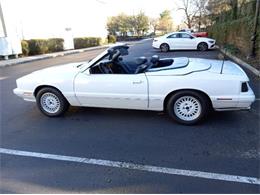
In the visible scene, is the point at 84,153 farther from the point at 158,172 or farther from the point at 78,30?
the point at 78,30

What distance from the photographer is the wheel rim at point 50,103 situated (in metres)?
5.18

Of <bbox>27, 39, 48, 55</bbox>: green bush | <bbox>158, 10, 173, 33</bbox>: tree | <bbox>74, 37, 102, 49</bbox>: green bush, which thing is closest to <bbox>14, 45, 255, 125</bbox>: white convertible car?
<bbox>27, 39, 48, 55</bbox>: green bush

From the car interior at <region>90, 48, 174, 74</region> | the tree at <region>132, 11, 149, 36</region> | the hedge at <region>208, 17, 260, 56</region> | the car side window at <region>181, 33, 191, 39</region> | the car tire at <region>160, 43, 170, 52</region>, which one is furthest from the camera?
the tree at <region>132, 11, 149, 36</region>

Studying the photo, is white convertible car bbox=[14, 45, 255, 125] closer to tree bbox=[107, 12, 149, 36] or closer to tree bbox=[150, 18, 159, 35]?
tree bbox=[107, 12, 149, 36]

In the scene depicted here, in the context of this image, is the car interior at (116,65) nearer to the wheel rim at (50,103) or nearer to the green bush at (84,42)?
the wheel rim at (50,103)

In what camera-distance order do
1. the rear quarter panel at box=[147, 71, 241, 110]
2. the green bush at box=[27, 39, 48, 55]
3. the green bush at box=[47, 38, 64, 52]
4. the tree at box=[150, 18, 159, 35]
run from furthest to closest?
the tree at box=[150, 18, 159, 35] < the green bush at box=[47, 38, 64, 52] < the green bush at box=[27, 39, 48, 55] < the rear quarter panel at box=[147, 71, 241, 110]

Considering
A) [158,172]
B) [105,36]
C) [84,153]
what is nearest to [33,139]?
[84,153]

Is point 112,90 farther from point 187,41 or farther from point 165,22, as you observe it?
point 165,22

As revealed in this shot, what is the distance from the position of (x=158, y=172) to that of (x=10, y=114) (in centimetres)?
367

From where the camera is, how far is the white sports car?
18.3m

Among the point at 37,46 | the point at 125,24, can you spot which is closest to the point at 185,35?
the point at 37,46

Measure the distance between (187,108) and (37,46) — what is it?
18258 mm

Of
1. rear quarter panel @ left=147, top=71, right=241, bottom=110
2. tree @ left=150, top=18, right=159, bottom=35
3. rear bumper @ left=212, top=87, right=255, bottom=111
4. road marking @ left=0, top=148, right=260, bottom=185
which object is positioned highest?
tree @ left=150, top=18, right=159, bottom=35

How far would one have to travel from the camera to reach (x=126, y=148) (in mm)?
3869
